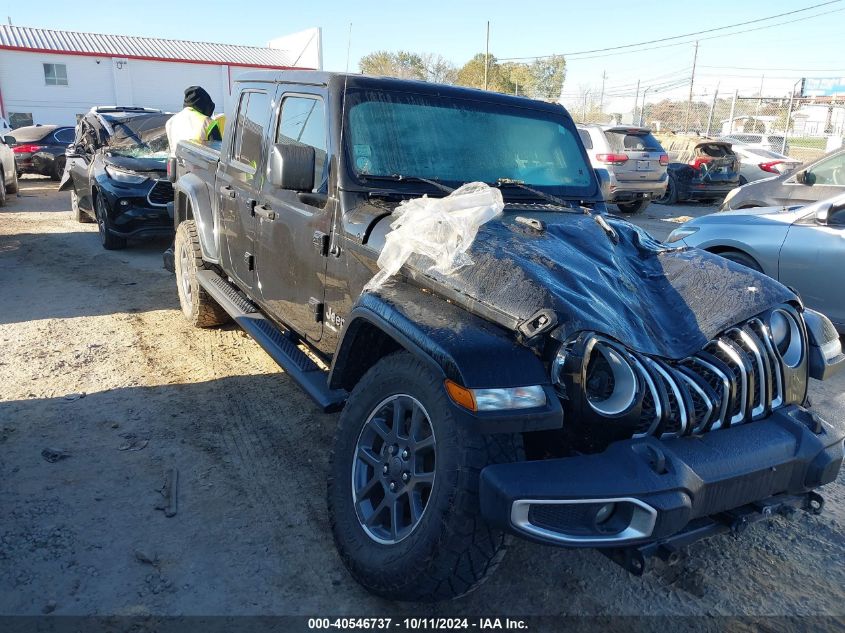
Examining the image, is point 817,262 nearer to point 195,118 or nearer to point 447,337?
point 447,337

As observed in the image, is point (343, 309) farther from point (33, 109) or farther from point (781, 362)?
point (33, 109)

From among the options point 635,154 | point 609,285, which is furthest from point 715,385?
point 635,154

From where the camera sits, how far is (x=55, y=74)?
1372 inches

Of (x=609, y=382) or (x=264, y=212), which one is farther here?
(x=264, y=212)

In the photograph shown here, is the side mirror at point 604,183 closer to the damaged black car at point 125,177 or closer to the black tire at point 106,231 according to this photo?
the damaged black car at point 125,177

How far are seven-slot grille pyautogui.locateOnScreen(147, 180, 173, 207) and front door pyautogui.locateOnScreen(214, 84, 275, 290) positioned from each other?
404 centimetres

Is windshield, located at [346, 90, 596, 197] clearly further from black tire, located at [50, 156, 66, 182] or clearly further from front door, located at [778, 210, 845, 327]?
black tire, located at [50, 156, 66, 182]

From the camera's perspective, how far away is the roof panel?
35.0 m

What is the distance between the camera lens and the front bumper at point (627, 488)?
6.51 feet

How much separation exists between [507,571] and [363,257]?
1.52 meters

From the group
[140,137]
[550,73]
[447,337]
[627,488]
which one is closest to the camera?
[627,488]

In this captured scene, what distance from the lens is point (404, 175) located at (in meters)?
3.40

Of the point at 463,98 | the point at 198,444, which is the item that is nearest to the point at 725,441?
the point at 463,98

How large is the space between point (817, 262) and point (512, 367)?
14.9 feet
